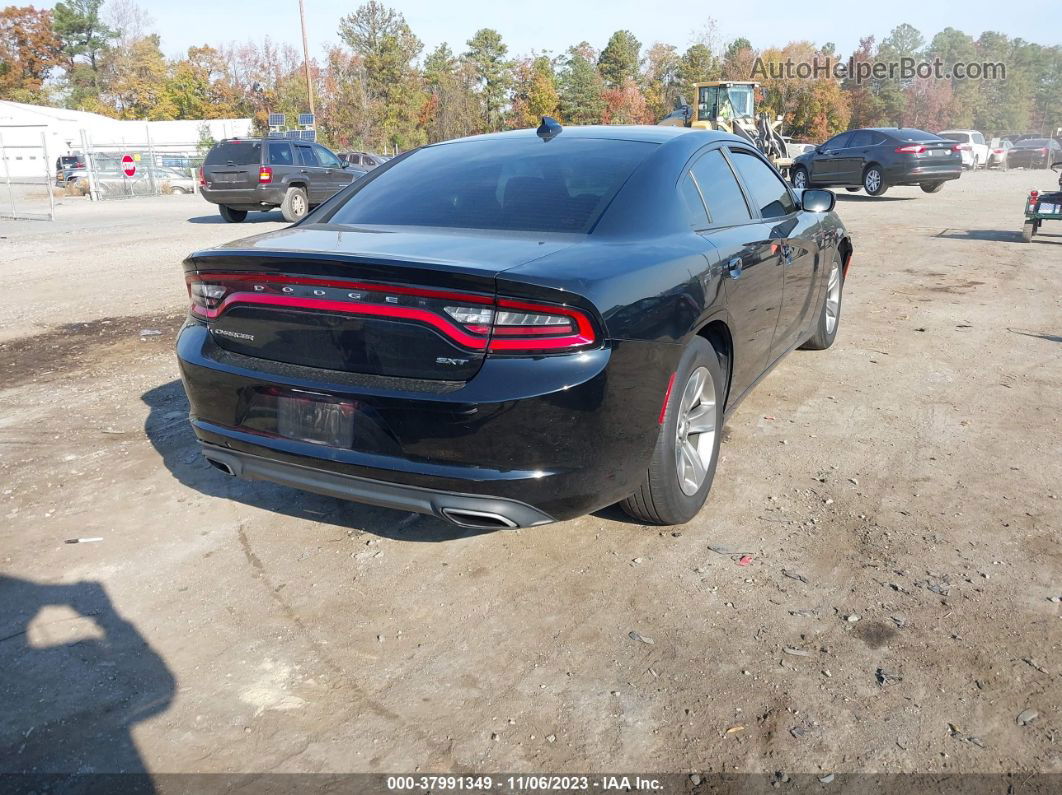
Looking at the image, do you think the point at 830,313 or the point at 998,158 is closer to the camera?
the point at 830,313

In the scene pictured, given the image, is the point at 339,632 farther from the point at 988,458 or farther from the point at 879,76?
the point at 879,76

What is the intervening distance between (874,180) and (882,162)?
0.60 m

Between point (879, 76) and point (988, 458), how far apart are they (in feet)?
258

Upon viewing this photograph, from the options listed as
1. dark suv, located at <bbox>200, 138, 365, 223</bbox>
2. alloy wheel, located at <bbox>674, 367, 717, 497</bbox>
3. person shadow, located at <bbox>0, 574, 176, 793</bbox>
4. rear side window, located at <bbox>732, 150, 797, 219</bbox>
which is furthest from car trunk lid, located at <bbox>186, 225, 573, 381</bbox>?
dark suv, located at <bbox>200, 138, 365, 223</bbox>

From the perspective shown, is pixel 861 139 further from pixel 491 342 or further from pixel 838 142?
pixel 491 342

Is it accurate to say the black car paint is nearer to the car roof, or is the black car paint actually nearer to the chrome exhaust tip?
the car roof

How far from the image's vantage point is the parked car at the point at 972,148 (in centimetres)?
3651

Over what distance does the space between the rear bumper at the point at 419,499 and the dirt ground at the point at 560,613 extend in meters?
0.37

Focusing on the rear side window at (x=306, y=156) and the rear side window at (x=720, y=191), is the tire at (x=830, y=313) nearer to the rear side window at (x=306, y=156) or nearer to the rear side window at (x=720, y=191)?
the rear side window at (x=720, y=191)

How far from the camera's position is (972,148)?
126ft

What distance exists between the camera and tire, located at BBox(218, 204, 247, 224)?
1784 cm

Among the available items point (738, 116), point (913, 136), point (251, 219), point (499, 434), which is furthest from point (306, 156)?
point (499, 434)
